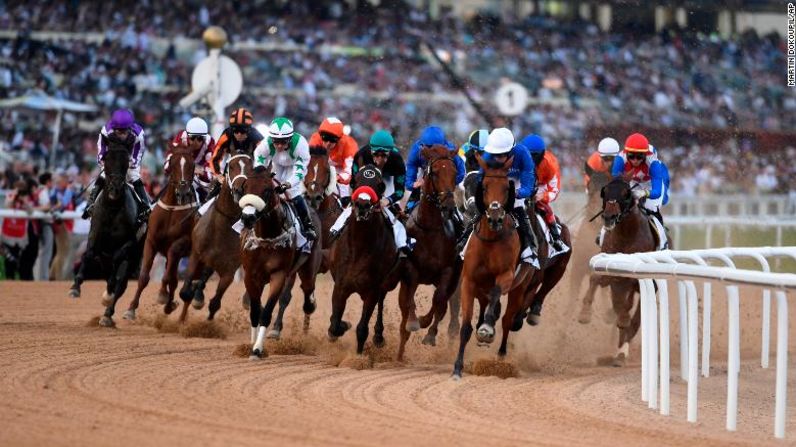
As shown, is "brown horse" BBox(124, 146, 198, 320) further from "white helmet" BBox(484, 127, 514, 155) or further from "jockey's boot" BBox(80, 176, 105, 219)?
"white helmet" BBox(484, 127, 514, 155)

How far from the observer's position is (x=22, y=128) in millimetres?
25281

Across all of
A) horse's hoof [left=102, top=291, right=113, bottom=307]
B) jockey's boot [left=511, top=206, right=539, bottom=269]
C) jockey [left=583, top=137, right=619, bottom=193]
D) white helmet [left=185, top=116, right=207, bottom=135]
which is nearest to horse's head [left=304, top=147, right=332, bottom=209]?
white helmet [left=185, top=116, right=207, bottom=135]

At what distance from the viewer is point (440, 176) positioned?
1062cm

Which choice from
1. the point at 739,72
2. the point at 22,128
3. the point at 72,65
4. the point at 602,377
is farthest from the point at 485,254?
the point at 739,72

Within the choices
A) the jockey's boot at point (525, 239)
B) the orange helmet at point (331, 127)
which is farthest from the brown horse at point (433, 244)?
the orange helmet at point (331, 127)

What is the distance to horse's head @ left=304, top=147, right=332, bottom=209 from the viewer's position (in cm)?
1183

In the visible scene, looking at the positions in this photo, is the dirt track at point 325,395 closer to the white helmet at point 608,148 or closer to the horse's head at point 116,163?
the horse's head at point 116,163

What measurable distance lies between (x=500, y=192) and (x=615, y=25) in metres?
24.2

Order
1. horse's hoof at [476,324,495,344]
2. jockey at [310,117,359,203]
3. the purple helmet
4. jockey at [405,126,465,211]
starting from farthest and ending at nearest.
A: the purple helmet
jockey at [310,117,359,203]
jockey at [405,126,465,211]
horse's hoof at [476,324,495,344]

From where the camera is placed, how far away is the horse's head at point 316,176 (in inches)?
466

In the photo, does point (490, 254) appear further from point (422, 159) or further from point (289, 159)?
point (289, 159)

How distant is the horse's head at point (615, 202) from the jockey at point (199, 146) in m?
3.56

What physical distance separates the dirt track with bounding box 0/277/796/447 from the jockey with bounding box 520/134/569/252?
1.03 metres

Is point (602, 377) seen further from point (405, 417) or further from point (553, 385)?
point (405, 417)
